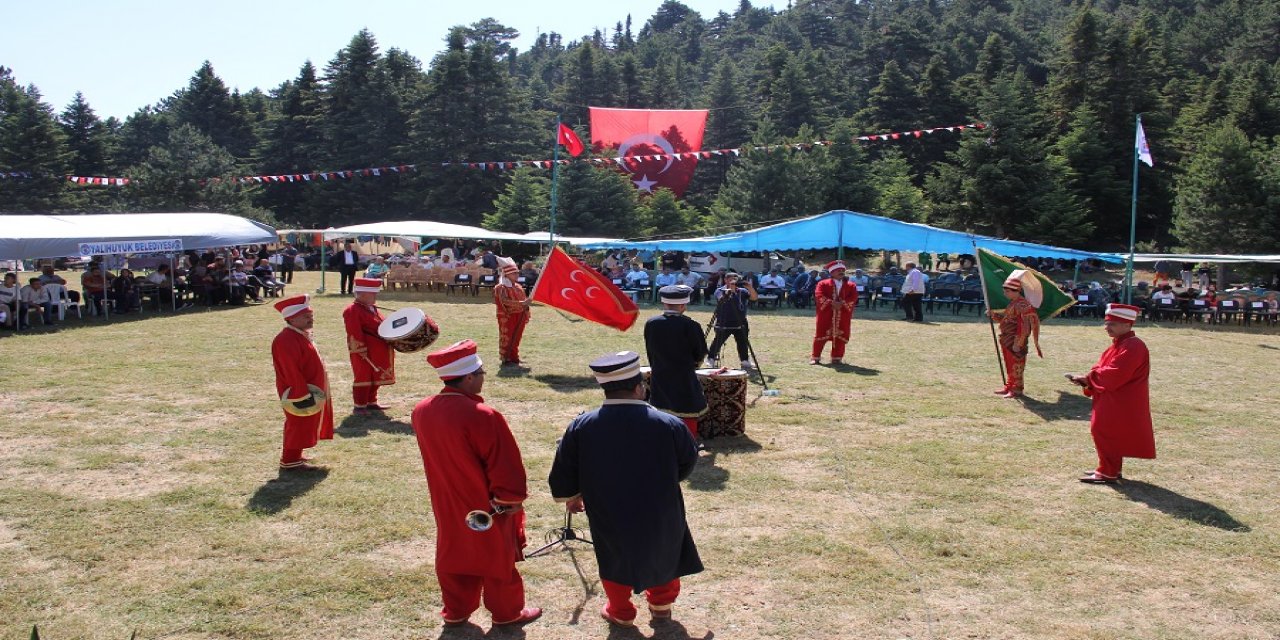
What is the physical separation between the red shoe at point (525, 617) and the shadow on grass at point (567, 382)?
7152 millimetres

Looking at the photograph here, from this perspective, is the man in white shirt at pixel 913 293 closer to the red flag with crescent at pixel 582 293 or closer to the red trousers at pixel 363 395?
the red flag with crescent at pixel 582 293

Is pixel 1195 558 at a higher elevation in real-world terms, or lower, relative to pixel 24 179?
lower

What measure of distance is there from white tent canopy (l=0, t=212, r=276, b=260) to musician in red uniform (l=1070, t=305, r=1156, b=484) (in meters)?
18.9

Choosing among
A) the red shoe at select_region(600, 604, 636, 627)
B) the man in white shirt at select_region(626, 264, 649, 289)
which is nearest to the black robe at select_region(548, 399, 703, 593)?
the red shoe at select_region(600, 604, 636, 627)

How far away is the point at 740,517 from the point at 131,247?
1858 centimetres

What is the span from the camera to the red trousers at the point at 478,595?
5.43 metres

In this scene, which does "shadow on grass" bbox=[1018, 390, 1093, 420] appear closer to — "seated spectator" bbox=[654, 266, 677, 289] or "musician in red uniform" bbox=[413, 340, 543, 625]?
"musician in red uniform" bbox=[413, 340, 543, 625]

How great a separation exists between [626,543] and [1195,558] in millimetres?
4524

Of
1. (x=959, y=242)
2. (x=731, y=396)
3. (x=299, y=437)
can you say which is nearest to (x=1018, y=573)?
(x=731, y=396)

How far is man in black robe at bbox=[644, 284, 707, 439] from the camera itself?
28.2ft

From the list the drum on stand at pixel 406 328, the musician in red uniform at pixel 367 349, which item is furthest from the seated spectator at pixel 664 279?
the drum on stand at pixel 406 328

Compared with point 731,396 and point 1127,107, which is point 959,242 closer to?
point 731,396

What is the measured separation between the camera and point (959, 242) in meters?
27.6

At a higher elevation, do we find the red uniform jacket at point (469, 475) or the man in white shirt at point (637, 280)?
the man in white shirt at point (637, 280)
